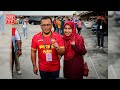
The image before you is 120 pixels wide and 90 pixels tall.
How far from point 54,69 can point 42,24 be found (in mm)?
767

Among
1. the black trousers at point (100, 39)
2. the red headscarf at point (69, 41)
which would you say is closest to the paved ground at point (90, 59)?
the black trousers at point (100, 39)

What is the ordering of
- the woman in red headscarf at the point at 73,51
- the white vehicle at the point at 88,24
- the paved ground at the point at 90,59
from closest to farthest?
the woman in red headscarf at the point at 73,51 → the paved ground at the point at 90,59 → the white vehicle at the point at 88,24

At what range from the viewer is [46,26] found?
3.62m

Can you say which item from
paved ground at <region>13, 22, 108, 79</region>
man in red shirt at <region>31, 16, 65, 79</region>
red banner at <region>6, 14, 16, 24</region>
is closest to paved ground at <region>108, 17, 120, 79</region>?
paved ground at <region>13, 22, 108, 79</region>

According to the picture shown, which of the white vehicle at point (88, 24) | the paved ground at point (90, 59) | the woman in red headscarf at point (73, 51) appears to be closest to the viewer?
the woman in red headscarf at point (73, 51)

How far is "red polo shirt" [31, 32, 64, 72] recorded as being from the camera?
3.56 metres

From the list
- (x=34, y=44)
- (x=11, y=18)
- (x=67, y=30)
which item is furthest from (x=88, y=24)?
(x=11, y=18)

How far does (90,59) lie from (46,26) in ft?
3.03

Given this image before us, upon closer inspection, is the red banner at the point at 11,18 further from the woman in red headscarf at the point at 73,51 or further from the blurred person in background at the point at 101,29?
the blurred person in background at the point at 101,29

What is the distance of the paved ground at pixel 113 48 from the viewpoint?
3.72 meters

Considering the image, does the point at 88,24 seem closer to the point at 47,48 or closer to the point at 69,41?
the point at 69,41

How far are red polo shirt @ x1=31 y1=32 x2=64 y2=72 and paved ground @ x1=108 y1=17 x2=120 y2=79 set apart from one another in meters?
0.85
